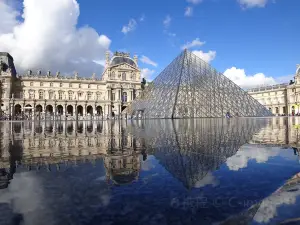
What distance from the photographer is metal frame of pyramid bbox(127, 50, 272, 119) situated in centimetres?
2675

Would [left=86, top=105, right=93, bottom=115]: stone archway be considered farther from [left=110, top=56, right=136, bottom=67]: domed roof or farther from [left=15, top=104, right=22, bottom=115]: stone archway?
[left=15, top=104, right=22, bottom=115]: stone archway

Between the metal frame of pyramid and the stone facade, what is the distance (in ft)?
115

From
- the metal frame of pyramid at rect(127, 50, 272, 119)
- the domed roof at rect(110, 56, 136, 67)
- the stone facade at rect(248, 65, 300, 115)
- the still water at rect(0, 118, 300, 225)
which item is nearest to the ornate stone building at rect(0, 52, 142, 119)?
the domed roof at rect(110, 56, 136, 67)

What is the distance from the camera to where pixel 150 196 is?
2045 mm

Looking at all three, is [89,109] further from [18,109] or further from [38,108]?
[18,109]

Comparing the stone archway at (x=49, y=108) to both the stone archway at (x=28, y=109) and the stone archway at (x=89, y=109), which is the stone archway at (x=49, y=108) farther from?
the stone archway at (x=89, y=109)

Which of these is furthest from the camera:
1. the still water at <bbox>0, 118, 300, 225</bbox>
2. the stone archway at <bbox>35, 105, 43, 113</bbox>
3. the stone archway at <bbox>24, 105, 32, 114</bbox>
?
the stone archway at <bbox>35, 105, 43, 113</bbox>

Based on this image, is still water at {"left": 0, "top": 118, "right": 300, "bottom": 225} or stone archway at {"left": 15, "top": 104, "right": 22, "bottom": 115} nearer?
still water at {"left": 0, "top": 118, "right": 300, "bottom": 225}

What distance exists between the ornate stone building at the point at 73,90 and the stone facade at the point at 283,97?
125 feet

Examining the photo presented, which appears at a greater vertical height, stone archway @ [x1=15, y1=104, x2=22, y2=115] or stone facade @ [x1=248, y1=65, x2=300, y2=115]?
stone facade @ [x1=248, y1=65, x2=300, y2=115]

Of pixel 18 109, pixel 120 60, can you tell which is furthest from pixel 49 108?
pixel 120 60

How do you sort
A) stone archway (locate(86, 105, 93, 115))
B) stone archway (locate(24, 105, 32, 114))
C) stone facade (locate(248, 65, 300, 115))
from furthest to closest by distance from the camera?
1. stone facade (locate(248, 65, 300, 115))
2. stone archway (locate(86, 105, 93, 115))
3. stone archway (locate(24, 105, 32, 114))

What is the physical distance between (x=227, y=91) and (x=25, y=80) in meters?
39.4

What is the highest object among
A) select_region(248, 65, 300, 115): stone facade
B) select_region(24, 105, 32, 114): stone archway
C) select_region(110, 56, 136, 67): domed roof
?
select_region(110, 56, 136, 67): domed roof
